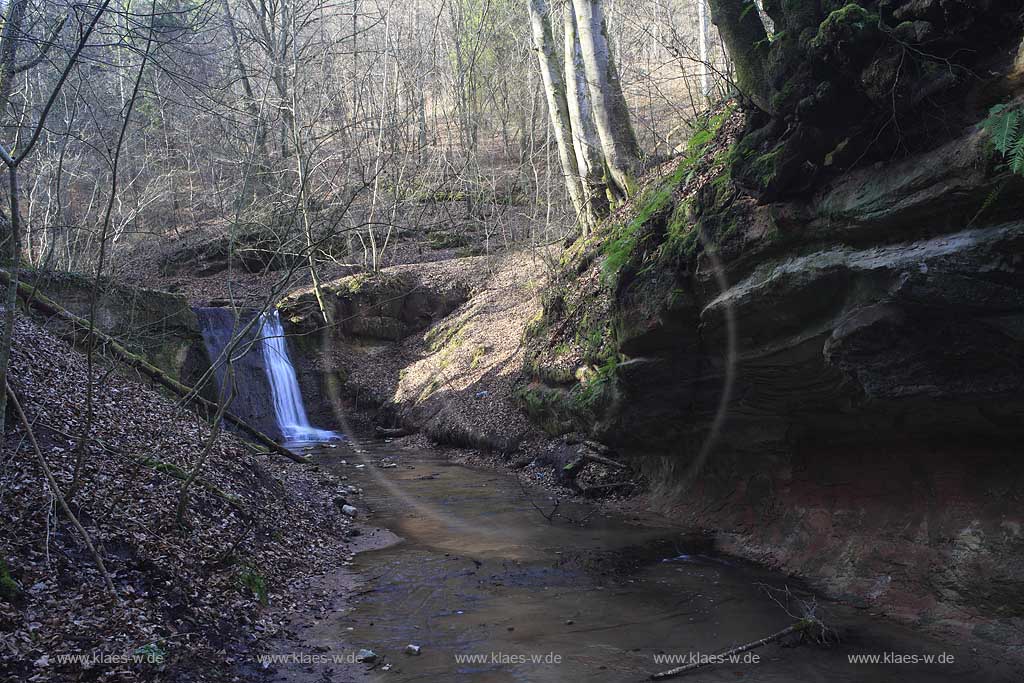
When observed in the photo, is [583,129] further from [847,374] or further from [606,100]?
[847,374]

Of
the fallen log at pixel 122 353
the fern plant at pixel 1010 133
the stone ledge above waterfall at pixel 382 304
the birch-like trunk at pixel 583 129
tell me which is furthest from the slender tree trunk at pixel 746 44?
the stone ledge above waterfall at pixel 382 304

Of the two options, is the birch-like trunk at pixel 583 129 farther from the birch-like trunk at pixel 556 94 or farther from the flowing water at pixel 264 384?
the flowing water at pixel 264 384

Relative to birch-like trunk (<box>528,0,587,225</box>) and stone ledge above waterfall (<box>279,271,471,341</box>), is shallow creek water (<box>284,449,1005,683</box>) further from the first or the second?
stone ledge above waterfall (<box>279,271,471,341</box>)

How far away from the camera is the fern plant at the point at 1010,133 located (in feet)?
17.5

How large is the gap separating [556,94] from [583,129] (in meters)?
1.88

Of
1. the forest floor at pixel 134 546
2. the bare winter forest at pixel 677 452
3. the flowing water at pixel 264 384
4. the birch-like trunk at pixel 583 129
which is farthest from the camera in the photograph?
the flowing water at pixel 264 384

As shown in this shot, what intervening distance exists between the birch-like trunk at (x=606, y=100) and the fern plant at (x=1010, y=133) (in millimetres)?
9879

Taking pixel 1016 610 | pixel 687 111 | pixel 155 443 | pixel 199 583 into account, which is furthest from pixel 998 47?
pixel 687 111

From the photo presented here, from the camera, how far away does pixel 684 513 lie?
36.5 ft

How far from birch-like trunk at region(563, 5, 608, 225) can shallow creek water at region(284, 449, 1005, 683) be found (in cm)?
815

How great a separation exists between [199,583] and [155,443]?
9.48ft

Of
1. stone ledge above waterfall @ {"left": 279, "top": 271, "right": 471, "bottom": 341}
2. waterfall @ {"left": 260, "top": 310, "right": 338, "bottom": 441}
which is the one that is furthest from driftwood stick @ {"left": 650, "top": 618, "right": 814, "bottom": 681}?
stone ledge above waterfall @ {"left": 279, "top": 271, "right": 471, "bottom": 341}

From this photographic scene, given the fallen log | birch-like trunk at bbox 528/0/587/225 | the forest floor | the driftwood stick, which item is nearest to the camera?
the forest floor

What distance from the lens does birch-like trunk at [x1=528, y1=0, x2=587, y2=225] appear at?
17.1 m
